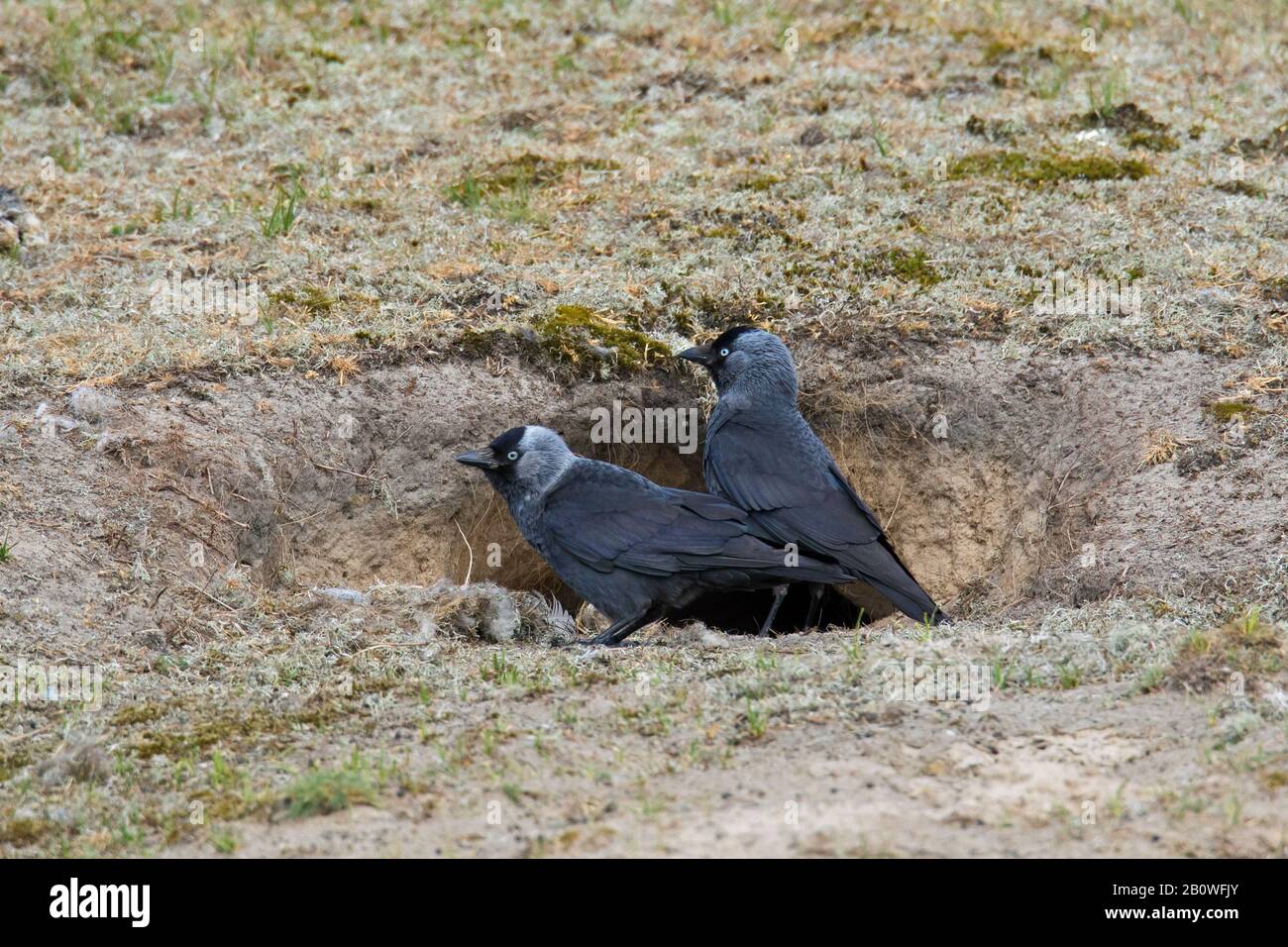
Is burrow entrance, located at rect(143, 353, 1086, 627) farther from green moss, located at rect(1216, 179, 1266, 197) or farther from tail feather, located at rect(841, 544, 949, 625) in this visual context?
green moss, located at rect(1216, 179, 1266, 197)

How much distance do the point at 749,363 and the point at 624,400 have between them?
0.81m

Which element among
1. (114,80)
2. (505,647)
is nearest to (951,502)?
(505,647)

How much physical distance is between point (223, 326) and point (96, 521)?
1.94 m

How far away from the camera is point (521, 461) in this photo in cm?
754

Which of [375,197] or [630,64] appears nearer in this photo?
[375,197]

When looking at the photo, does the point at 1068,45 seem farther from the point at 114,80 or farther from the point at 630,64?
the point at 114,80

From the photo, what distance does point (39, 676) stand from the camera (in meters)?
5.61

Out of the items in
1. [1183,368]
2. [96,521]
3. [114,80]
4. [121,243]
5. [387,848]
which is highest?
[114,80]

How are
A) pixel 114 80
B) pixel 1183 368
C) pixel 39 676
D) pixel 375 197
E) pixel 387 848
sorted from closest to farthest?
pixel 387 848, pixel 39 676, pixel 1183 368, pixel 375 197, pixel 114 80

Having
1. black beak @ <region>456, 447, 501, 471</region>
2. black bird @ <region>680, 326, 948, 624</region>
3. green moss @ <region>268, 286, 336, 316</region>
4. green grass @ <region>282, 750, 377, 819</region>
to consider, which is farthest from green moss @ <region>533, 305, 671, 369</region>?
green grass @ <region>282, 750, 377, 819</region>

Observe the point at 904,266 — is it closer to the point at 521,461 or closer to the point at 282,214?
the point at 521,461

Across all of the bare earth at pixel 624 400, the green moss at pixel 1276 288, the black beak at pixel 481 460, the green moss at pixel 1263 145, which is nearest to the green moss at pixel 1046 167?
the bare earth at pixel 624 400

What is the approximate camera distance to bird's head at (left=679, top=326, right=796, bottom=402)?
8.05 m

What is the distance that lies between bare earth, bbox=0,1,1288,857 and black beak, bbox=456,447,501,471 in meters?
0.58
